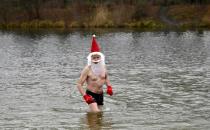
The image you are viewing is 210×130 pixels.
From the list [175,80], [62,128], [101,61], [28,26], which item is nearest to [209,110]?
[101,61]

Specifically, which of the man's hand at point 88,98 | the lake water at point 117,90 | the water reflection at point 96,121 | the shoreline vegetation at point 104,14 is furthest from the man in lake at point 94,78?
the shoreline vegetation at point 104,14

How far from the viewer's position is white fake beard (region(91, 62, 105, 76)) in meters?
14.7

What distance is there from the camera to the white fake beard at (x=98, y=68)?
14.7 m

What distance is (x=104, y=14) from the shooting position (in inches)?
2857

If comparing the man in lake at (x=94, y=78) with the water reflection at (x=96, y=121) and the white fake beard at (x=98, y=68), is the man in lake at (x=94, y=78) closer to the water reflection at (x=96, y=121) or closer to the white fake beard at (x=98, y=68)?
the white fake beard at (x=98, y=68)

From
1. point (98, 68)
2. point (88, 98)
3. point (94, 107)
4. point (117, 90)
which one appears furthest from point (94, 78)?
point (117, 90)

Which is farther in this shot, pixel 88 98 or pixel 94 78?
pixel 94 78

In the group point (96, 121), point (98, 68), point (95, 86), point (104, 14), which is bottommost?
point (96, 121)

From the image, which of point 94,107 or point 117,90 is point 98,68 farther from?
point 117,90

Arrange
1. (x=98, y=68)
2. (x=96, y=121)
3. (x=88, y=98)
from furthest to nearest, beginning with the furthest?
(x=98, y=68) → (x=88, y=98) → (x=96, y=121)

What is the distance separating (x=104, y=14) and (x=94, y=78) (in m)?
58.2

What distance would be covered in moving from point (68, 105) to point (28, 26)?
6044cm

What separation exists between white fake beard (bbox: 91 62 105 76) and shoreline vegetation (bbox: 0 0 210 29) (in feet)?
186

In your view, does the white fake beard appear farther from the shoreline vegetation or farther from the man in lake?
the shoreline vegetation
